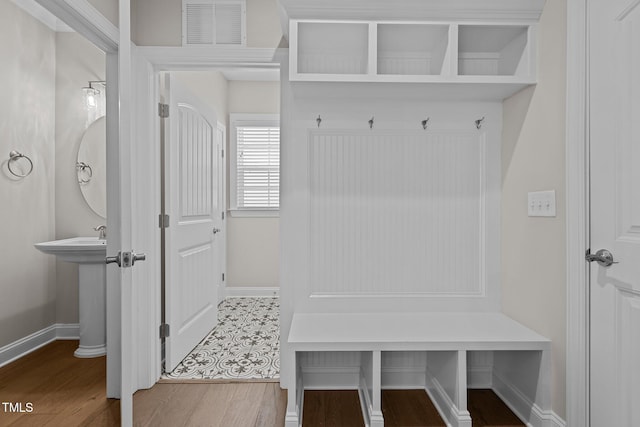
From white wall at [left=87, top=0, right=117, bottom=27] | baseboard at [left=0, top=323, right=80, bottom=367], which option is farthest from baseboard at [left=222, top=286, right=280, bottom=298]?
white wall at [left=87, top=0, right=117, bottom=27]

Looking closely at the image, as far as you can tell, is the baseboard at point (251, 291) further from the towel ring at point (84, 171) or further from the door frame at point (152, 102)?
the towel ring at point (84, 171)

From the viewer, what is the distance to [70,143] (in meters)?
2.30

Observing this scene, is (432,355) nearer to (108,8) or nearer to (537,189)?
(537,189)

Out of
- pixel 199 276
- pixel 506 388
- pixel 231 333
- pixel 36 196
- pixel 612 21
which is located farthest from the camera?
pixel 231 333

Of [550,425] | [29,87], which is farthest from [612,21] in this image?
[29,87]

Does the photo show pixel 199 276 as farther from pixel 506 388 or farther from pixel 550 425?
pixel 550 425

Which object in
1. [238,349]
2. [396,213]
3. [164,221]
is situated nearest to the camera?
[396,213]

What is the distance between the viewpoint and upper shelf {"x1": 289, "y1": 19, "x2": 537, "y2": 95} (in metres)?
1.96

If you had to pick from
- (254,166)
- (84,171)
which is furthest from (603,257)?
(254,166)

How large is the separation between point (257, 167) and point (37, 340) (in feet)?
9.66

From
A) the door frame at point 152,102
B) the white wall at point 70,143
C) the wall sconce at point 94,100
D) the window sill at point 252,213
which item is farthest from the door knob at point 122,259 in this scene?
the window sill at point 252,213

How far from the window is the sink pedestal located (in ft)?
7.25

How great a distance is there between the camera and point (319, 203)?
2.34 meters

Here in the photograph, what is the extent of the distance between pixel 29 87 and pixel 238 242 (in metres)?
2.97
